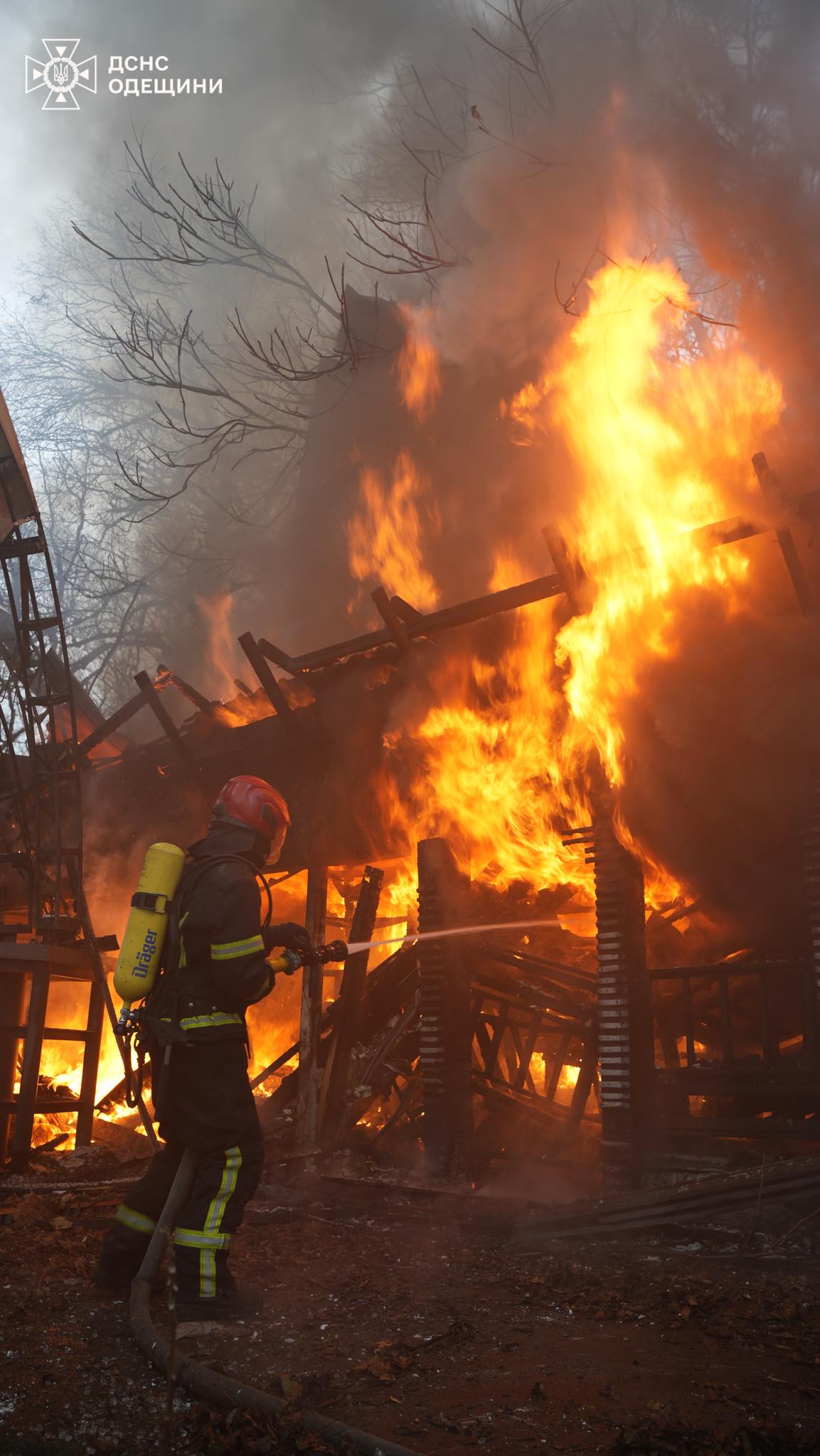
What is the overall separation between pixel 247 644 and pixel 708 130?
774 cm

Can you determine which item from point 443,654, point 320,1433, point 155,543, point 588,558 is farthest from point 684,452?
point 155,543

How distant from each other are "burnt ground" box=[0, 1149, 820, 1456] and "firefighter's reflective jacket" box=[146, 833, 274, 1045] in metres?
1.31

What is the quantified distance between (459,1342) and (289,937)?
2088mm

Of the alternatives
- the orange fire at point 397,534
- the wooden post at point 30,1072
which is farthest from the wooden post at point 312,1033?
the orange fire at point 397,534

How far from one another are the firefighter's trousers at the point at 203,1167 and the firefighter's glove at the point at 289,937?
1.89ft

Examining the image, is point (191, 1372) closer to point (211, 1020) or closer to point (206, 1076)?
point (206, 1076)

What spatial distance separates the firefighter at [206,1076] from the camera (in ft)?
15.0

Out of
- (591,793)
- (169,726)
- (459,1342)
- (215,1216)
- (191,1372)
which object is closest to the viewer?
(191,1372)

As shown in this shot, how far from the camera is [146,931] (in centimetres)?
502

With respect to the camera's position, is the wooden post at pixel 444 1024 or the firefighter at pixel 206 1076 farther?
the wooden post at pixel 444 1024

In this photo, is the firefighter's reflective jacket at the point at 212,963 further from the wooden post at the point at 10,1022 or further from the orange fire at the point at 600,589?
the wooden post at the point at 10,1022

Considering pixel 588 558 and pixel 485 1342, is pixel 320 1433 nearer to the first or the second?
pixel 485 1342

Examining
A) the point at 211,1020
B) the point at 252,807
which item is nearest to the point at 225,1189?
the point at 211,1020

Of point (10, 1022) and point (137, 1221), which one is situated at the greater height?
point (10, 1022)
